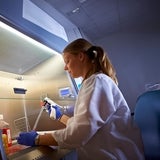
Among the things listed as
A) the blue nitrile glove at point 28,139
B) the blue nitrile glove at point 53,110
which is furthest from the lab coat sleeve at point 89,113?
the blue nitrile glove at point 53,110

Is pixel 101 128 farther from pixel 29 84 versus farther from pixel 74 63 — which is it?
pixel 29 84

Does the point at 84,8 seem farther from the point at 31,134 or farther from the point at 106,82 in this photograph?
the point at 31,134

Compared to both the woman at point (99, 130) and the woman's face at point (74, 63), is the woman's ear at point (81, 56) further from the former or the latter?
the woman at point (99, 130)

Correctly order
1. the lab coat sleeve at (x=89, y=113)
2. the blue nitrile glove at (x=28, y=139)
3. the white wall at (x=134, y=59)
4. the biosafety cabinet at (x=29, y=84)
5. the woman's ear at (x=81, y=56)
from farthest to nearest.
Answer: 1. the white wall at (x=134, y=59)
2. the biosafety cabinet at (x=29, y=84)
3. the woman's ear at (x=81, y=56)
4. the blue nitrile glove at (x=28, y=139)
5. the lab coat sleeve at (x=89, y=113)

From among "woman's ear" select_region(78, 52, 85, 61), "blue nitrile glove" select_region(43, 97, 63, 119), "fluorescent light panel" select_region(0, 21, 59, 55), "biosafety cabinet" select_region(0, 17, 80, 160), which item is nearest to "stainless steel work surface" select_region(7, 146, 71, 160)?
"biosafety cabinet" select_region(0, 17, 80, 160)

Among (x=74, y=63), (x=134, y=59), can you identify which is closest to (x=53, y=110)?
(x=74, y=63)

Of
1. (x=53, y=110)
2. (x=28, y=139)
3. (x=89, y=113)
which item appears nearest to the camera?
(x=89, y=113)

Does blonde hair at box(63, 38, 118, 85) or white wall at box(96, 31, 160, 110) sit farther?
white wall at box(96, 31, 160, 110)

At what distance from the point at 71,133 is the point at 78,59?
460mm

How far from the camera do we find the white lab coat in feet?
3.12

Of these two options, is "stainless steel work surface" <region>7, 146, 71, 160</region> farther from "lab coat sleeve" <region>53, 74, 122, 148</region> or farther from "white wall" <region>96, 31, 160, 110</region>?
"white wall" <region>96, 31, 160, 110</region>

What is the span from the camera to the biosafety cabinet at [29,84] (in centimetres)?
140

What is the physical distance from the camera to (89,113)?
3.08 ft

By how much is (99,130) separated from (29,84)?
863 mm
